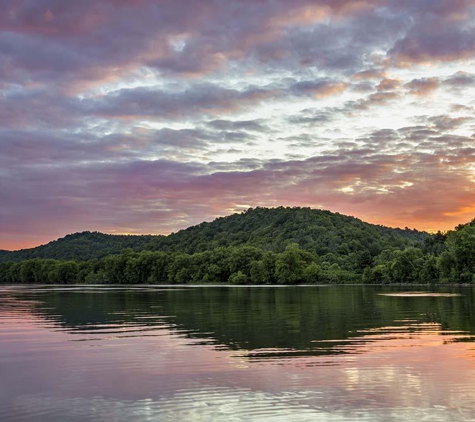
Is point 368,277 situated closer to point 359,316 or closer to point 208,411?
point 359,316

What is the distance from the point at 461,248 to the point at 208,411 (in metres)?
130

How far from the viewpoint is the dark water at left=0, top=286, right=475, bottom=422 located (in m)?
14.4

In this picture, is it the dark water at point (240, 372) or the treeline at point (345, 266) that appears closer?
the dark water at point (240, 372)

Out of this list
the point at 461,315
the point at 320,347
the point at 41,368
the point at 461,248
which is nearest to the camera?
the point at 41,368

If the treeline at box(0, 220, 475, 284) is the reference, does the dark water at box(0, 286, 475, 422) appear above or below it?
below

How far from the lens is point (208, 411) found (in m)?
14.2

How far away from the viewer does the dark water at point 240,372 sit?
14375mm

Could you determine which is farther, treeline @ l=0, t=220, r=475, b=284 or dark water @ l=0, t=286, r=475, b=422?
treeline @ l=0, t=220, r=475, b=284

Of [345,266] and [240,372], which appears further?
[345,266]

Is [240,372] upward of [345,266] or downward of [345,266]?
downward

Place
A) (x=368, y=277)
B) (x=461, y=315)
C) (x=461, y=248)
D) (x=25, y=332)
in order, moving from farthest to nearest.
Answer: (x=368, y=277)
(x=461, y=248)
(x=461, y=315)
(x=25, y=332)

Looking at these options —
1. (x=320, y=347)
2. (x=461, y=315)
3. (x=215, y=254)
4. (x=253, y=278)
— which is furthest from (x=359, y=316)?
(x=215, y=254)

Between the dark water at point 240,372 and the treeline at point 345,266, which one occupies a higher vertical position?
the treeline at point 345,266

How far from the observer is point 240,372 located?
1925cm
